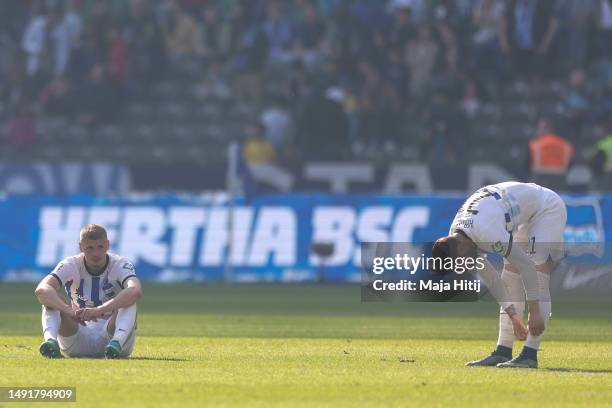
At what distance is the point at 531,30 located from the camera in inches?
1248

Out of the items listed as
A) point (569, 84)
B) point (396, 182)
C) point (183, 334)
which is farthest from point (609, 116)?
point (183, 334)

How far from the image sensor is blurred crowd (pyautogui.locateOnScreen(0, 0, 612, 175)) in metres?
31.1

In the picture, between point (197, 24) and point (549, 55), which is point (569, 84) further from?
point (197, 24)

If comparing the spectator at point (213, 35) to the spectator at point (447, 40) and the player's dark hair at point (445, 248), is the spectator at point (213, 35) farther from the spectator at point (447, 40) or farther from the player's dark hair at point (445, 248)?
the player's dark hair at point (445, 248)

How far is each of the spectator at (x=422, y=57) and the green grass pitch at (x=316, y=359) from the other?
10.3m

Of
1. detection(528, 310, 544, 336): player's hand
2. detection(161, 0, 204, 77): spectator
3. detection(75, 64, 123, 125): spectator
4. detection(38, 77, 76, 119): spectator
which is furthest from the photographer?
detection(161, 0, 204, 77): spectator

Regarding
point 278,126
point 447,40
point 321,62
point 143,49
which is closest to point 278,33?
point 321,62

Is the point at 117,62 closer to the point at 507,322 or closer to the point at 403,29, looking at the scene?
the point at 403,29

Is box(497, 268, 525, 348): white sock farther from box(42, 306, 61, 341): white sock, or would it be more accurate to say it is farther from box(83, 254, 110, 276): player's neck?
box(42, 306, 61, 341): white sock

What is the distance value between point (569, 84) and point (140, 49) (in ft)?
33.4

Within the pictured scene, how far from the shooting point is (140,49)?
116 ft

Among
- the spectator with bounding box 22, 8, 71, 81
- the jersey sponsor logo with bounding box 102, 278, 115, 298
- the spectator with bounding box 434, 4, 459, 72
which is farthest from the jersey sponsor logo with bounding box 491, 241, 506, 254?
Answer: the spectator with bounding box 22, 8, 71, 81

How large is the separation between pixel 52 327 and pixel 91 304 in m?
0.49

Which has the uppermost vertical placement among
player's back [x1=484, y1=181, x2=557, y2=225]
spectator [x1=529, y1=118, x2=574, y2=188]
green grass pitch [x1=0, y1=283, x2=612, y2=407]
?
spectator [x1=529, y1=118, x2=574, y2=188]
